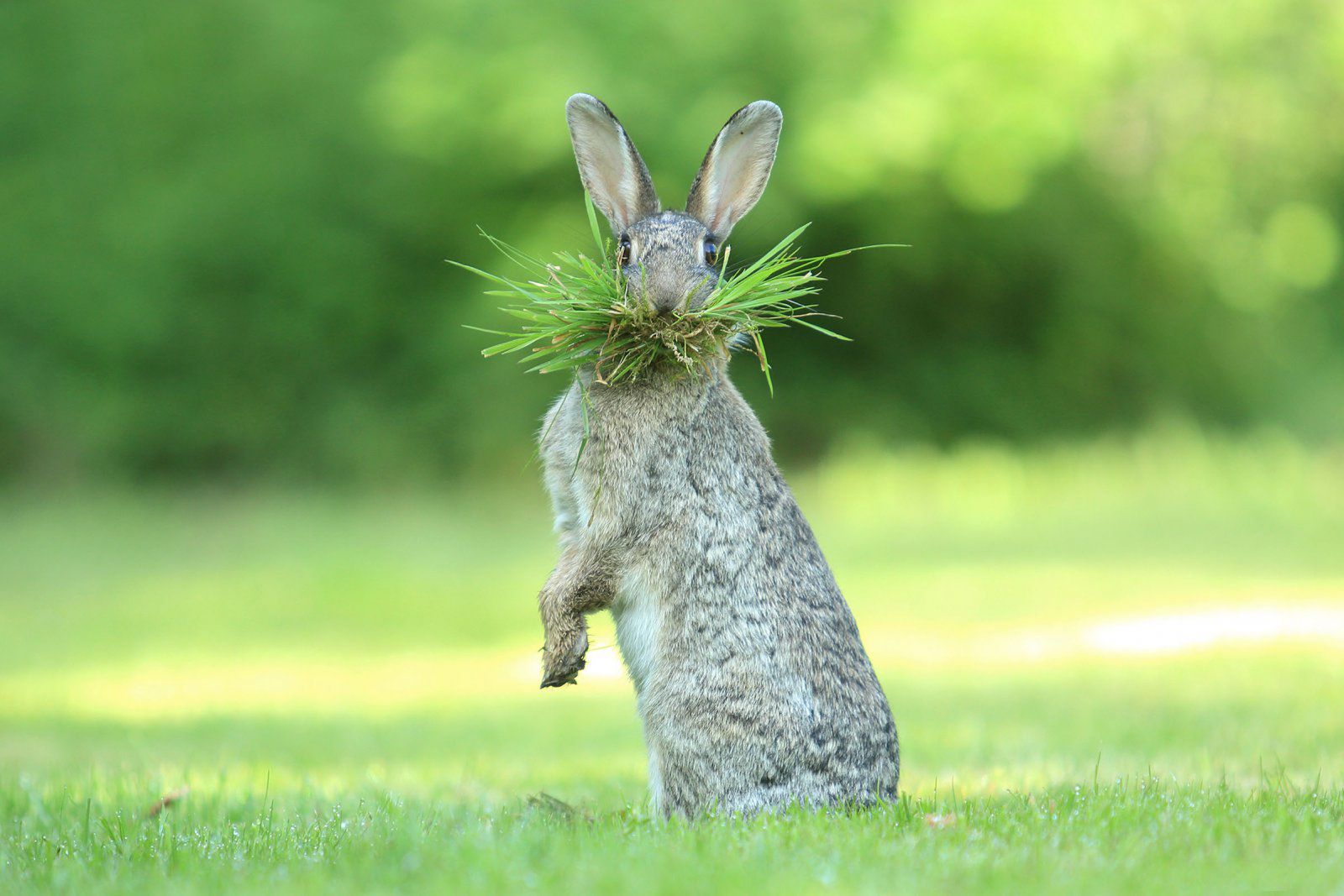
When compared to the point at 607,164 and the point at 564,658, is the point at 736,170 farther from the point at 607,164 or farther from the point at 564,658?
the point at 564,658

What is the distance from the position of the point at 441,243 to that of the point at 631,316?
556 inches

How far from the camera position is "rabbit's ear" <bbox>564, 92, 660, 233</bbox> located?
485 cm

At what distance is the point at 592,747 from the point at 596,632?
8.40 ft

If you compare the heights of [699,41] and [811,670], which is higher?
[699,41]

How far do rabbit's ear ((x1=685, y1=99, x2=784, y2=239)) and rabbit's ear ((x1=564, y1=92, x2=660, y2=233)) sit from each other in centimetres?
18

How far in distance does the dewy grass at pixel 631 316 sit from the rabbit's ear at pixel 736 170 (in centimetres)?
38

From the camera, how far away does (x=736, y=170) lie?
5031 mm

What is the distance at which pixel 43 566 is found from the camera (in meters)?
14.2

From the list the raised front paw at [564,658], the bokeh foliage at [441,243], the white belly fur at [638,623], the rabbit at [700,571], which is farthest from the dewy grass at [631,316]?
the bokeh foliage at [441,243]

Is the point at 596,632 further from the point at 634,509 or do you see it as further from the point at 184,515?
the point at 184,515

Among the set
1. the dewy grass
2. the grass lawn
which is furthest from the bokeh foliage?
the dewy grass

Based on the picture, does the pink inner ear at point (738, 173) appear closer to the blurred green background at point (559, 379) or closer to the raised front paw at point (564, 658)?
the raised front paw at point (564, 658)

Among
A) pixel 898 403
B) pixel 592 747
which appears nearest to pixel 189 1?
pixel 898 403

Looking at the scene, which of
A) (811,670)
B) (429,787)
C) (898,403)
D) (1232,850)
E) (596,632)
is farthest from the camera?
(898,403)
